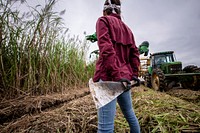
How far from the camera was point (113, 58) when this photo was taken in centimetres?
95

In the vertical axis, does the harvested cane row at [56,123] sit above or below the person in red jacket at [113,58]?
below

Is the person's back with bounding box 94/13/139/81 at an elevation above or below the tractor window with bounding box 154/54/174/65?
below

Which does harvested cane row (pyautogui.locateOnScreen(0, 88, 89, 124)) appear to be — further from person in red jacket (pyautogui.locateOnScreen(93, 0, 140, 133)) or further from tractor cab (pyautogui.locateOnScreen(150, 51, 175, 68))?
tractor cab (pyautogui.locateOnScreen(150, 51, 175, 68))

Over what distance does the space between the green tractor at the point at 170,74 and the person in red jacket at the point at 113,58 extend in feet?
15.9

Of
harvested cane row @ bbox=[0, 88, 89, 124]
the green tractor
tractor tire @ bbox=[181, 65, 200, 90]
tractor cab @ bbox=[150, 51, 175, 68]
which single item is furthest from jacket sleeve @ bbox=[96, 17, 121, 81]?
tractor cab @ bbox=[150, 51, 175, 68]

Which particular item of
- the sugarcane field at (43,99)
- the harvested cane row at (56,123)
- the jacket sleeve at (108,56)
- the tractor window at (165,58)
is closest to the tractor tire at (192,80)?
the tractor window at (165,58)

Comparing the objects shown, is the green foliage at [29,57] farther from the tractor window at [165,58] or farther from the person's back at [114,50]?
the tractor window at [165,58]

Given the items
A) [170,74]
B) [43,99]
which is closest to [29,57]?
[43,99]

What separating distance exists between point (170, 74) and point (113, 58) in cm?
567

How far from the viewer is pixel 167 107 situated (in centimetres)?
211

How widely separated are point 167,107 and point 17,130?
186 cm

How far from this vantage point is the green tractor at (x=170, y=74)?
5.74 meters

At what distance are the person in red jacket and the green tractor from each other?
4860 millimetres

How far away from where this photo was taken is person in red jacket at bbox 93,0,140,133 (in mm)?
960
